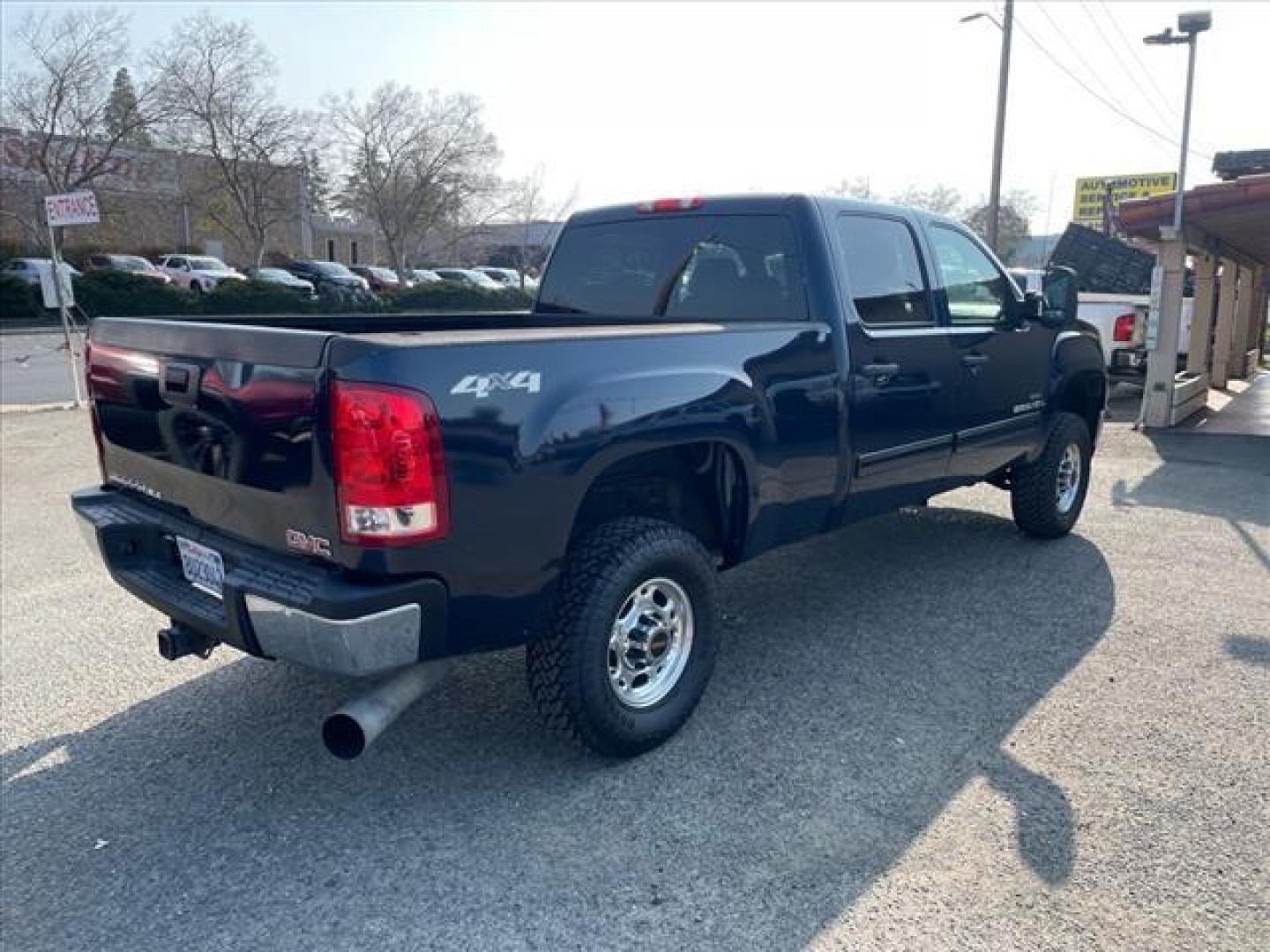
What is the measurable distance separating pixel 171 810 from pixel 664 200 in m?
3.22

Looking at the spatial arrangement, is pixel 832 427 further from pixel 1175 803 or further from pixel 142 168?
pixel 142 168

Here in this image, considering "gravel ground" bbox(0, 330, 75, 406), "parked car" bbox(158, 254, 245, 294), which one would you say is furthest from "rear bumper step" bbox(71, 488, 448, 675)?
Result: "parked car" bbox(158, 254, 245, 294)

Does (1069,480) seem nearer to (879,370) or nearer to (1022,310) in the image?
(1022,310)

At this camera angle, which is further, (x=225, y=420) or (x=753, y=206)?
(x=753, y=206)

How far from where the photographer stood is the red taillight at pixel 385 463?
2.56m

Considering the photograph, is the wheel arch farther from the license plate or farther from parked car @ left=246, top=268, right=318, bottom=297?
parked car @ left=246, top=268, right=318, bottom=297

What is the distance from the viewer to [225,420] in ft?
9.47

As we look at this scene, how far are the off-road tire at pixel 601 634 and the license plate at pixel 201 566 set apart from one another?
1.00m

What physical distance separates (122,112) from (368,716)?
42.2 m

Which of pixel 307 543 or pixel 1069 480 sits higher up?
pixel 307 543

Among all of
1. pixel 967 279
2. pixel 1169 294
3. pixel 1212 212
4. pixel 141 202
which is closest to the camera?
pixel 967 279

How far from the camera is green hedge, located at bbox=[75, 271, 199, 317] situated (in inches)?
1187

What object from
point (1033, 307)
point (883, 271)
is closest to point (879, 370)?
point (883, 271)

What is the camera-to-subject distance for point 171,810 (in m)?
3.18
